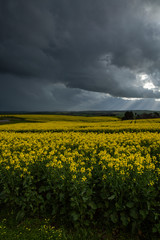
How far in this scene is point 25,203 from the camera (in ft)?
15.5

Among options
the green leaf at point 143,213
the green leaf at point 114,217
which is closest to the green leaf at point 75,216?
the green leaf at point 114,217

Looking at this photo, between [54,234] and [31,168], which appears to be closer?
[54,234]

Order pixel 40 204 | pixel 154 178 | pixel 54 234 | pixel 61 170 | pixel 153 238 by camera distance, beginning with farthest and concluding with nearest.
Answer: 1. pixel 40 204
2. pixel 61 170
3. pixel 154 178
4. pixel 54 234
5. pixel 153 238

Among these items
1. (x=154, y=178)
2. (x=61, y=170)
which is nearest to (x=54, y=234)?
(x=61, y=170)

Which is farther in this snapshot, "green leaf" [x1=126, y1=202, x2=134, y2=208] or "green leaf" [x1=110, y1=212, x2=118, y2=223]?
"green leaf" [x1=110, y1=212, x2=118, y2=223]

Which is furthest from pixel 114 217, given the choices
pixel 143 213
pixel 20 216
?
pixel 20 216

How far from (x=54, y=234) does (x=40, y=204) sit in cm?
134

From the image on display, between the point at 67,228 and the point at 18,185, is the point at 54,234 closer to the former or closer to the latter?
the point at 67,228

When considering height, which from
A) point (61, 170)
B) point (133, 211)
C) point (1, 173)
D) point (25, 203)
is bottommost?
point (25, 203)

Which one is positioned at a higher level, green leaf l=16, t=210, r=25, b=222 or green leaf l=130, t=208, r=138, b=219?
green leaf l=130, t=208, r=138, b=219

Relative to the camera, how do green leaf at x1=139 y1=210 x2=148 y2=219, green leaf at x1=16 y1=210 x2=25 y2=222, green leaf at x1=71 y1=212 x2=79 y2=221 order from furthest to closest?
green leaf at x1=16 y1=210 x2=25 y2=222
green leaf at x1=71 y1=212 x2=79 y2=221
green leaf at x1=139 y1=210 x2=148 y2=219

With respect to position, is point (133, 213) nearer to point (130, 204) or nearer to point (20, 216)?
point (130, 204)

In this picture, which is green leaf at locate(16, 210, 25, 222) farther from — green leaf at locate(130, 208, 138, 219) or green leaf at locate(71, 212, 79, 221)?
green leaf at locate(130, 208, 138, 219)

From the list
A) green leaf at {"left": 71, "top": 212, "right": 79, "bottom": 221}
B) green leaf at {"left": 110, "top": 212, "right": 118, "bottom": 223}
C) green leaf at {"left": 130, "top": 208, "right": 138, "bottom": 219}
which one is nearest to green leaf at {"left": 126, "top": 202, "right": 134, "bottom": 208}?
green leaf at {"left": 130, "top": 208, "right": 138, "bottom": 219}
